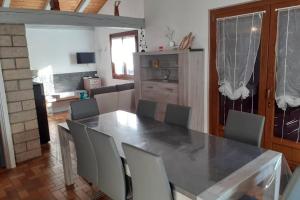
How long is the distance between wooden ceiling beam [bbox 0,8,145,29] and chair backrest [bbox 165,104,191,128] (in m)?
2.36

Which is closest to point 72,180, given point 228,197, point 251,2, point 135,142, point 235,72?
point 135,142

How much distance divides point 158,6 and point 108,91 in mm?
1936

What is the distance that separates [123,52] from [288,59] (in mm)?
4525

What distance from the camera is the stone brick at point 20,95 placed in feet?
11.5

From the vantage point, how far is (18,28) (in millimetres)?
3506

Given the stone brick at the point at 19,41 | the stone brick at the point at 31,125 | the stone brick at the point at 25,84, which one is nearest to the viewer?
the stone brick at the point at 19,41

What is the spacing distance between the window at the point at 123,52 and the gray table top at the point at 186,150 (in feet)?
12.6

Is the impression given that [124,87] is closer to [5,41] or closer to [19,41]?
[19,41]

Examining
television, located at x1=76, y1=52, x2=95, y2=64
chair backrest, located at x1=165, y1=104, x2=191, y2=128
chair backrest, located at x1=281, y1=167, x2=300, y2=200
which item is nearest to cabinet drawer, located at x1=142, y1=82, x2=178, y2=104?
chair backrest, located at x1=165, y1=104, x2=191, y2=128

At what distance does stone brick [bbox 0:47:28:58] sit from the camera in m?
3.38

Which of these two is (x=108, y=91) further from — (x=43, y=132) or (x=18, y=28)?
(x=18, y=28)

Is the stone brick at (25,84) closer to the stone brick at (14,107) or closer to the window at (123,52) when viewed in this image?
the stone brick at (14,107)

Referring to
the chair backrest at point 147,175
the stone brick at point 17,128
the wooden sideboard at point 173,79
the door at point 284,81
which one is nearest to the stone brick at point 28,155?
the stone brick at point 17,128

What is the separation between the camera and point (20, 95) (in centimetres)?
359
